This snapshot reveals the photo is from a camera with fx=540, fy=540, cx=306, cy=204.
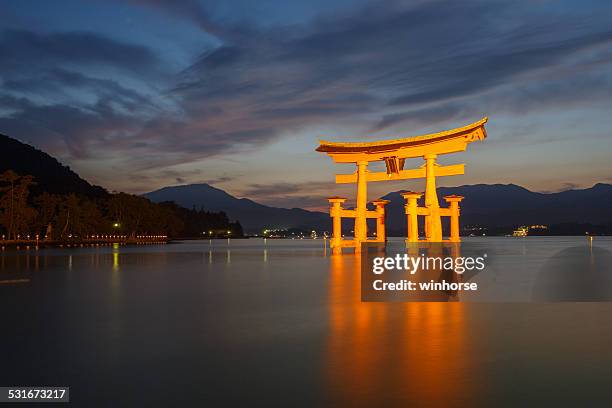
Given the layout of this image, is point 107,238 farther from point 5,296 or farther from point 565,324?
point 565,324

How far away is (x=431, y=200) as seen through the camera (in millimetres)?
30766

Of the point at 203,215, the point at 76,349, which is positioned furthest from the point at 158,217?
the point at 76,349

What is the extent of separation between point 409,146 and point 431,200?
3379 mm

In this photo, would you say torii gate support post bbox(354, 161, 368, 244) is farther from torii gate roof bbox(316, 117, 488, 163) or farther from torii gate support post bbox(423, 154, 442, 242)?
torii gate support post bbox(423, 154, 442, 242)

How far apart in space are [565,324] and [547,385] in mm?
4041

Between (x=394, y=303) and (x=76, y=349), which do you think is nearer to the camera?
(x=76, y=349)

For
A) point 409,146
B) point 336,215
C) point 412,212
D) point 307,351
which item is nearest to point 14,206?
point 336,215

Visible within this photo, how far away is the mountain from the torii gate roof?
76.8m

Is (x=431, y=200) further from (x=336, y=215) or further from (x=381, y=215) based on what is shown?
(x=381, y=215)

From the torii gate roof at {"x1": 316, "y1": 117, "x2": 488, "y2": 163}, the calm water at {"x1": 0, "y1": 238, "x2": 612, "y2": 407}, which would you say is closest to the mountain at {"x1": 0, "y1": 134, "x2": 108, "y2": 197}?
the torii gate roof at {"x1": 316, "y1": 117, "x2": 488, "y2": 163}

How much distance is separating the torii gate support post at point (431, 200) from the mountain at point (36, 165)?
80147 millimetres

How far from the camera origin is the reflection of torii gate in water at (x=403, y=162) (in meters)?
28.1

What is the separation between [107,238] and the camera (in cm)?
7944

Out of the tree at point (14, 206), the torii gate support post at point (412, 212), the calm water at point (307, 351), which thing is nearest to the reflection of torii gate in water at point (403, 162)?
the torii gate support post at point (412, 212)
